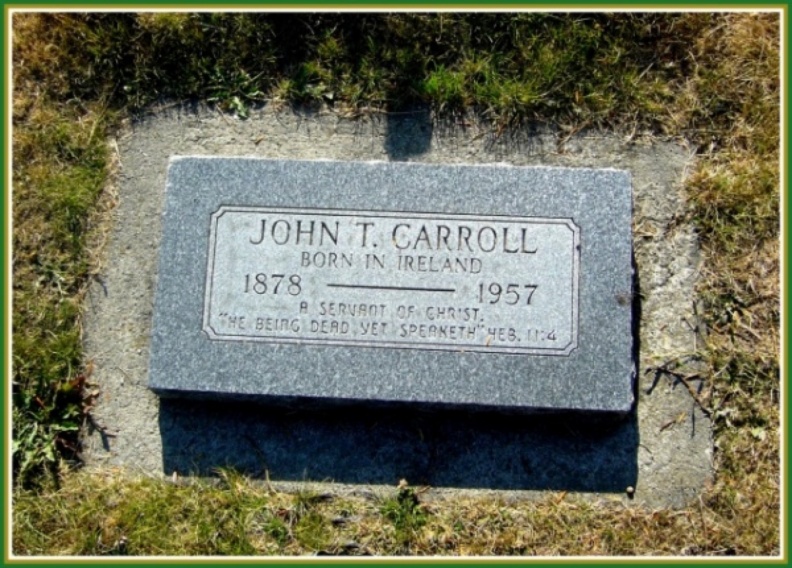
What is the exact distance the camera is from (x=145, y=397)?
144 inches

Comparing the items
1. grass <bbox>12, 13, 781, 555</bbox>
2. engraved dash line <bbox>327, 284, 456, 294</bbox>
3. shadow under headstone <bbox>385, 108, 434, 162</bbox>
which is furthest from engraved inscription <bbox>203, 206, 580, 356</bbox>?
grass <bbox>12, 13, 781, 555</bbox>

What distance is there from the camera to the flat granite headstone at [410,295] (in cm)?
336

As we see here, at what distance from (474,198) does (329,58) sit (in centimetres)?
102

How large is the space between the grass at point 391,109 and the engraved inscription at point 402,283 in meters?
0.68

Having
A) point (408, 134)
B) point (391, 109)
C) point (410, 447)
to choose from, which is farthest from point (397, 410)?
point (391, 109)

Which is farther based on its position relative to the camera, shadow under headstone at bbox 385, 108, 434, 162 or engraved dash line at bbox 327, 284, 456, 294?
shadow under headstone at bbox 385, 108, 434, 162

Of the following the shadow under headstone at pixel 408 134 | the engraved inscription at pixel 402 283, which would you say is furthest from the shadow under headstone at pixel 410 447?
the shadow under headstone at pixel 408 134

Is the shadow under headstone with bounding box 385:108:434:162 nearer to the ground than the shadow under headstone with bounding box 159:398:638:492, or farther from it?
farther from it

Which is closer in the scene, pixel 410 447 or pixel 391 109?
pixel 410 447

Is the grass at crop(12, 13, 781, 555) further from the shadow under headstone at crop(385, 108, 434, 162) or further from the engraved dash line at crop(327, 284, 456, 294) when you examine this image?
the engraved dash line at crop(327, 284, 456, 294)

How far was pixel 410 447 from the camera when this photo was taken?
354 cm

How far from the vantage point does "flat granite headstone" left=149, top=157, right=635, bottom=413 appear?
3.36m

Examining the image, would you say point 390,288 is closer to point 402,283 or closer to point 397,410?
point 402,283

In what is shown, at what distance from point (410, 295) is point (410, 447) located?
2.16ft
